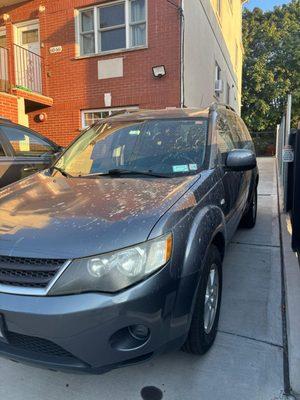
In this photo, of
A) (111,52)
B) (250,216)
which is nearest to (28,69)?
(111,52)

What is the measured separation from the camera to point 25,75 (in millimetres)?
11359

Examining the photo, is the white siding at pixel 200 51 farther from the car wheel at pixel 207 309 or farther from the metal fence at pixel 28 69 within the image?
the car wheel at pixel 207 309

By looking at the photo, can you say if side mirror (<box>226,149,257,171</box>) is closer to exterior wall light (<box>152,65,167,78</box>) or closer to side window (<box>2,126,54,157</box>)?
side window (<box>2,126,54,157</box>)

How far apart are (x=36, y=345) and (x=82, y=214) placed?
78 centimetres

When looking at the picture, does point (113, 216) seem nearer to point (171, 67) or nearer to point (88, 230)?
point (88, 230)

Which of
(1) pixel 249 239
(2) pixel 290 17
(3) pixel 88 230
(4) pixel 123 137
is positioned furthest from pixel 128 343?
(2) pixel 290 17

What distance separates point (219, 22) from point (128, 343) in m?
15.7

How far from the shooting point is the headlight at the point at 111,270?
83.0 inches

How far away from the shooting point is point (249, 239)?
5633 millimetres

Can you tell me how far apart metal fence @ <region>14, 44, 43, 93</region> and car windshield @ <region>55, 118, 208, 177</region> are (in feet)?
26.2

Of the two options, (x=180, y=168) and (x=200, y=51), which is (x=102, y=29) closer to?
(x=200, y=51)

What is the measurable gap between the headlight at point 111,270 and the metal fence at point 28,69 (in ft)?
32.7

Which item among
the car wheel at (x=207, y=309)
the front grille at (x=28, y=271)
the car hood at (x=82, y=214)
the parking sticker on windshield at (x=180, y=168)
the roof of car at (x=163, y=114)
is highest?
the roof of car at (x=163, y=114)

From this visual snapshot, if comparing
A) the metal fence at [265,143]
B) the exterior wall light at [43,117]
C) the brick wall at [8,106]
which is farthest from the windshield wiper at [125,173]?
the metal fence at [265,143]
